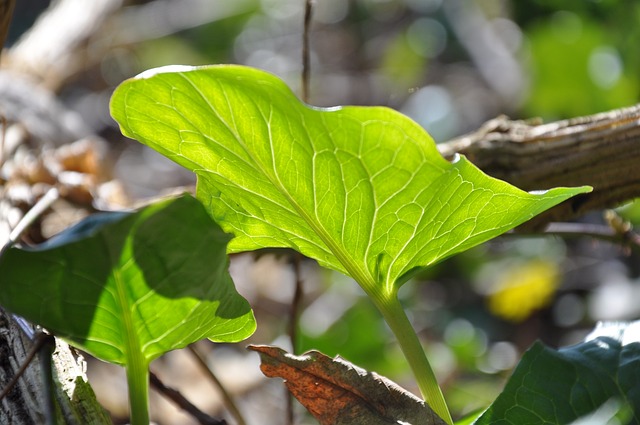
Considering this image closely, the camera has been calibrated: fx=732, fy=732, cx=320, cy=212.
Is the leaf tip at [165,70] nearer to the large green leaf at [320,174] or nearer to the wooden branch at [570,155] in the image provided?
A: the large green leaf at [320,174]

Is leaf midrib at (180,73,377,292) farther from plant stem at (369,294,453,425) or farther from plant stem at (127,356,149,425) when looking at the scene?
plant stem at (127,356,149,425)

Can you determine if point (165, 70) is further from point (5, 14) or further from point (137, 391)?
point (5, 14)

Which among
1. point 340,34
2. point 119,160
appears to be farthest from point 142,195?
point 340,34

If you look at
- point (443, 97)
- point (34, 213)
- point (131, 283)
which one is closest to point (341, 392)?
point (131, 283)

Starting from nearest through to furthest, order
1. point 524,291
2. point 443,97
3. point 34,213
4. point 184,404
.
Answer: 1. point 184,404
2. point 34,213
3. point 524,291
4. point 443,97

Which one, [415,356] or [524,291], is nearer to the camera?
[415,356]

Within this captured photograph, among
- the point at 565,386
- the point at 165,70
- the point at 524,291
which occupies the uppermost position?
the point at 165,70

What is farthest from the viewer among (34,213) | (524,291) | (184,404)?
(524,291)

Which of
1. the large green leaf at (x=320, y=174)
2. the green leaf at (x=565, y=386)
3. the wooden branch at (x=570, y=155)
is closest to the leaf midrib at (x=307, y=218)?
the large green leaf at (x=320, y=174)
